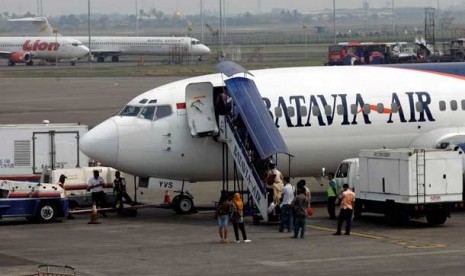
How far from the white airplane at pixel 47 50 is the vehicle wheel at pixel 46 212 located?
375ft

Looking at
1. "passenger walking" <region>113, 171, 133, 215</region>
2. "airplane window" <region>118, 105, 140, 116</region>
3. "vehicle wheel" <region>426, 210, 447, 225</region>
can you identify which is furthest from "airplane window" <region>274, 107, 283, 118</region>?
"vehicle wheel" <region>426, 210, 447, 225</region>

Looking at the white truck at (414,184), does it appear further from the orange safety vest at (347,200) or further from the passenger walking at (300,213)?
the passenger walking at (300,213)

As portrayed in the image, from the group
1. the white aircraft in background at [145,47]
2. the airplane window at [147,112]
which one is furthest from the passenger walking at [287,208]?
the white aircraft in background at [145,47]

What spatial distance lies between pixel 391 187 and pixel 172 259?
8.20 m

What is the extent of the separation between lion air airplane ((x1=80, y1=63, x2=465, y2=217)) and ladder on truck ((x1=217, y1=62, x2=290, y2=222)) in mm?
43

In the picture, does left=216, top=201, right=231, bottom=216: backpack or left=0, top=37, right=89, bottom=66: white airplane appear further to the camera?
left=0, top=37, right=89, bottom=66: white airplane

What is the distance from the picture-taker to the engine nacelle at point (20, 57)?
152 m

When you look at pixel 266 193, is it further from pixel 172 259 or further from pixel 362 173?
pixel 172 259

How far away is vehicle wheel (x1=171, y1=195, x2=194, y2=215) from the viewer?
39969 millimetres

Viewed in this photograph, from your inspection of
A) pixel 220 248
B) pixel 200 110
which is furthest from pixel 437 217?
pixel 200 110

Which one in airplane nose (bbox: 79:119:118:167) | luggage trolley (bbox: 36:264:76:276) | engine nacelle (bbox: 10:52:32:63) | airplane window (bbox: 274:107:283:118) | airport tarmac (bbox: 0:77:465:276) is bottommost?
airport tarmac (bbox: 0:77:465:276)

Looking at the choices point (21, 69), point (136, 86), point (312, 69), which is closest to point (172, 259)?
point (312, 69)

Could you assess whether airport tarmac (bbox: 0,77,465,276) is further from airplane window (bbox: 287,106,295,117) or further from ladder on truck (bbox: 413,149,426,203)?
airplane window (bbox: 287,106,295,117)

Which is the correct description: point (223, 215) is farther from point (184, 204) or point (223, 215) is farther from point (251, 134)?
point (184, 204)
